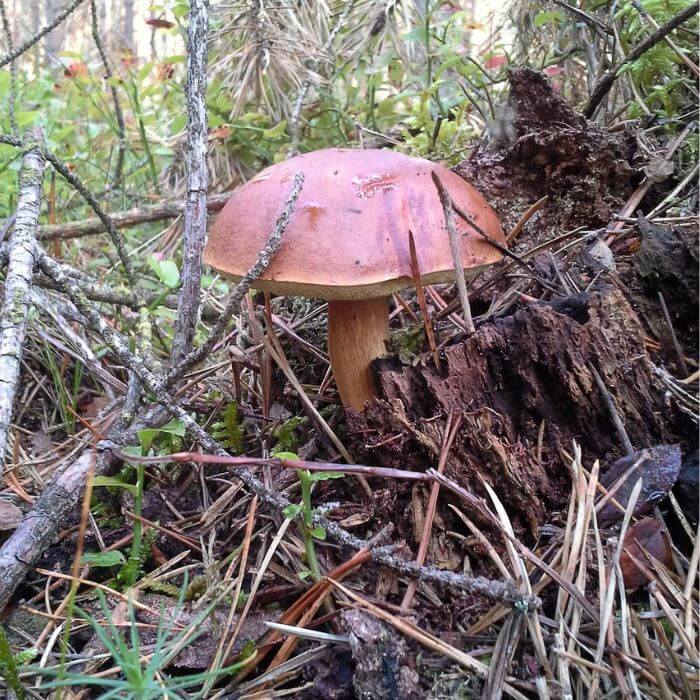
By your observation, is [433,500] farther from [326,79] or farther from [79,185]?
[326,79]

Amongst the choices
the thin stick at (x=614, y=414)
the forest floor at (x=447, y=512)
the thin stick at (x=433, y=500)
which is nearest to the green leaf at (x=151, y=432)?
the forest floor at (x=447, y=512)

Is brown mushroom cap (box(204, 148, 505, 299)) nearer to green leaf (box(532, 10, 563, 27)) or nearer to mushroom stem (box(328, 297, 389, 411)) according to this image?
mushroom stem (box(328, 297, 389, 411))

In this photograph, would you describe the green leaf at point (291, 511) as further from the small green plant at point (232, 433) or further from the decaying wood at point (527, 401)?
the small green plant at point (232, 433)

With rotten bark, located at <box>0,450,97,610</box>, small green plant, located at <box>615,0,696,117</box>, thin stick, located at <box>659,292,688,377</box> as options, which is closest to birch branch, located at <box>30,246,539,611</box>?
rotten bark, located at <box>0,450,97,610</box>

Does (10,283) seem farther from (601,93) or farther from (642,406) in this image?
(601,93)

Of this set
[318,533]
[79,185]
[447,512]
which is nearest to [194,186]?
[79,185]

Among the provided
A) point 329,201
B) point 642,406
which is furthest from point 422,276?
point 642,406
